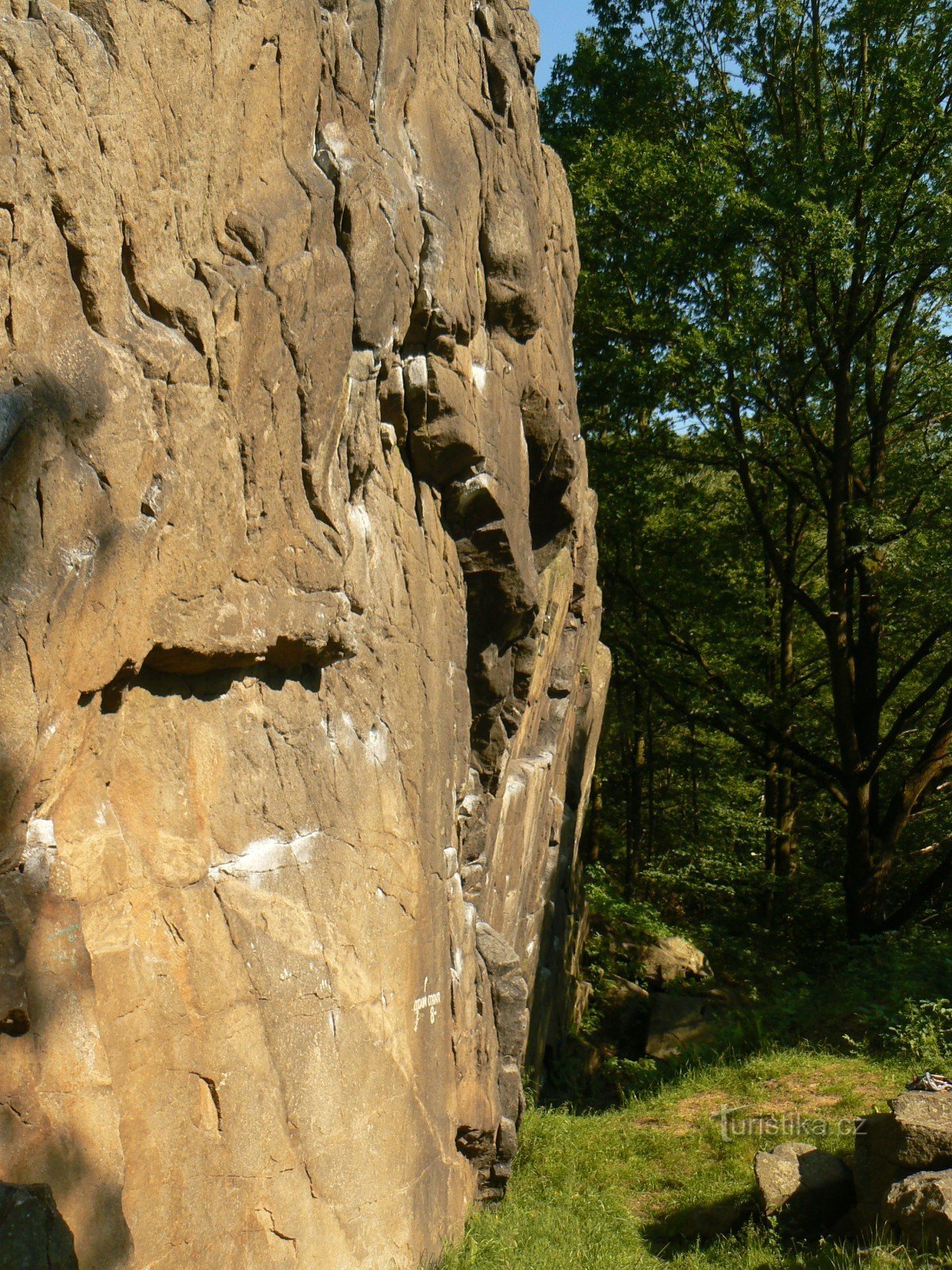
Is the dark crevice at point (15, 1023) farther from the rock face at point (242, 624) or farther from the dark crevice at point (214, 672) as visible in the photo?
the dark crevice at point (214, 672)

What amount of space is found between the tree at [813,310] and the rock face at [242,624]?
6004mm

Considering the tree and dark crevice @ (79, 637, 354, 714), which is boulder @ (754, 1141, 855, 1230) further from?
the tree

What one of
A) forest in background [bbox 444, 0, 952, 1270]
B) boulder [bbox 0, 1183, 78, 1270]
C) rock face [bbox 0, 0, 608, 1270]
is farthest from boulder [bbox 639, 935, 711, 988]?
boulder [bbox 0, 1183, 78, 1270]

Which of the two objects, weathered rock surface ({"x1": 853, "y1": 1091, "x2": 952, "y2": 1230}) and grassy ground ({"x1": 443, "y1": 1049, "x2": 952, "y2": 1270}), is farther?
grassy ground ({"x1": 443, "y1": 1049, "x2": 952, "y2": 1270})

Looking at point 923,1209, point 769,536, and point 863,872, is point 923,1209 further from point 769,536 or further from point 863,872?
point 769,536

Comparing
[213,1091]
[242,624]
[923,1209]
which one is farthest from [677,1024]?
[242,624]

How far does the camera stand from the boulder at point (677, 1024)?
409 inches

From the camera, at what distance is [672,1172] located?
7.27 m

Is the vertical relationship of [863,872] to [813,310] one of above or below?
below

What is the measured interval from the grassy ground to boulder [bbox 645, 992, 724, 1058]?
3.53 feet

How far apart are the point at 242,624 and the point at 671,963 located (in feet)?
33.3

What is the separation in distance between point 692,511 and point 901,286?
4.25 meters

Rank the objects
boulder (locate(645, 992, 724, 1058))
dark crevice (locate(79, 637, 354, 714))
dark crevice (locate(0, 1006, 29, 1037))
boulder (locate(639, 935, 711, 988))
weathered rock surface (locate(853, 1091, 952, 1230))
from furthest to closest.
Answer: boulder (locate(639, 935, 711, 988)), boulder (locate(645, 992, 724, 1058)), weathered rock surface (locate(853, 1091, 952, 1230)), dark crevice (locate(79, 637, 354, 714)), dark crevice (locate(0, 1006, 29, 1037))

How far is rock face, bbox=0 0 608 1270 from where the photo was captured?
3350mm
